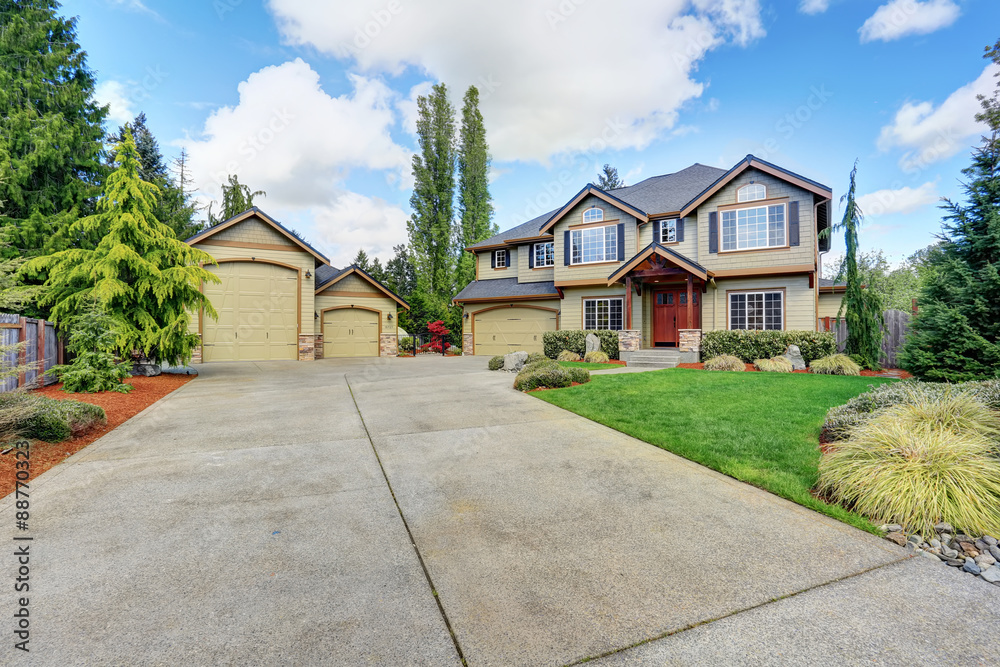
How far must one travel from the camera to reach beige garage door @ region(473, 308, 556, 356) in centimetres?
1866

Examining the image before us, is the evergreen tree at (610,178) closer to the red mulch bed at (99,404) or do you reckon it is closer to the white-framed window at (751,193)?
the white-framed window at (751,193)

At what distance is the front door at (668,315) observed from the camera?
51.0ft

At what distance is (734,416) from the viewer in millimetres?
6000

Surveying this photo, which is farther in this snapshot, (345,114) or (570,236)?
(570,236)

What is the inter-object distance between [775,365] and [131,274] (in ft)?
54.6

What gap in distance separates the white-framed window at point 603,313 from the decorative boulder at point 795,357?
5.55 metres

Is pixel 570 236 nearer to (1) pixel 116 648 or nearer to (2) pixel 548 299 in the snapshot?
(2) pixel 548 299

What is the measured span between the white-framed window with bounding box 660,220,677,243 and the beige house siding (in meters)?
1.02

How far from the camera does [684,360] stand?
13.5 metres

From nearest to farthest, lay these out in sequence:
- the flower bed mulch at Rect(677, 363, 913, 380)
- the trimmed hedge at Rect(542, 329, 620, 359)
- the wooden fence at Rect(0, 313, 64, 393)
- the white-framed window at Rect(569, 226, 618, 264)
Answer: the wooden fence at Rect(0, 313, 64, 393) → the flower bed mulch at Rect(677, 363, 913, 380) → the trimmed hedge at Rect(542, 329, 620, 359) → the white-framed window at Rect(569, 226, 618, 264)

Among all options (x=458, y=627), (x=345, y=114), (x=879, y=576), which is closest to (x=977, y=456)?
(x=879, y=576)

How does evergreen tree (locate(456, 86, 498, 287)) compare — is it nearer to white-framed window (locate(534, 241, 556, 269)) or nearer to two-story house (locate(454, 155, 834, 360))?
two-story house (locate(454, 155, 834, 360))

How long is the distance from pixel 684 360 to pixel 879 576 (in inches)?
466

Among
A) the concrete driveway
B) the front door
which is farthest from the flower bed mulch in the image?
the concrete driveway
